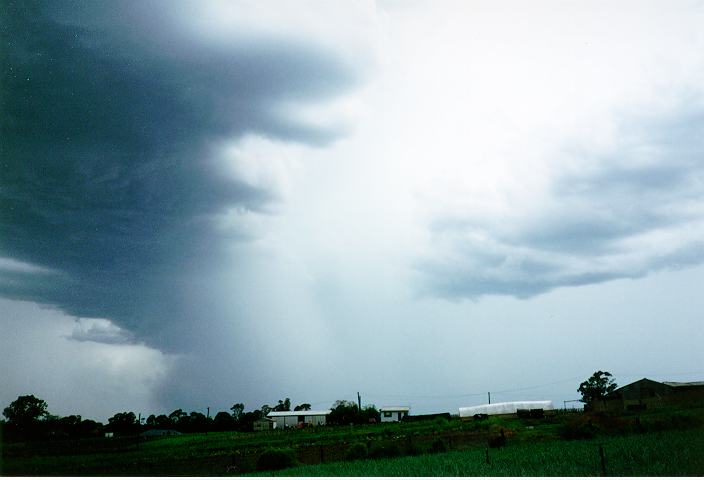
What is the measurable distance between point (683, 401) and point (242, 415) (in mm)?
55766

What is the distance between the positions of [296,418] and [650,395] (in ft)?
160

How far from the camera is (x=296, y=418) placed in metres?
74.9

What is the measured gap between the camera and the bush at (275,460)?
77.7 ft

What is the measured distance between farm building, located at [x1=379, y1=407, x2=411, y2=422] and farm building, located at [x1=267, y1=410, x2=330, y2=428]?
9.63m

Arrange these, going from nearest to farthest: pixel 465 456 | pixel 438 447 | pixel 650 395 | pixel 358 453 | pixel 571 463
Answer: pixel 571 463, pixel 465 456, pixel 358 453, pixel 438 447, pixel 650 395

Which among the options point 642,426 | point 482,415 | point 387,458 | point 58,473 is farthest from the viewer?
point 482,415

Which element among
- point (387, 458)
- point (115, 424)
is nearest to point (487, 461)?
point (387, 458)

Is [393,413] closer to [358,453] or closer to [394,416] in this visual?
[394,416]

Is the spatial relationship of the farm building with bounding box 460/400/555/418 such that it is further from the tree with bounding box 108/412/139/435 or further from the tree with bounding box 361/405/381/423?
the tree with bounding box 108/412/139/435

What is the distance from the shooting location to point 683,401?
36750 millimetres

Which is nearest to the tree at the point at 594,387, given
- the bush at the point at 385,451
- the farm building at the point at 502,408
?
the farm building at the point at 502,408

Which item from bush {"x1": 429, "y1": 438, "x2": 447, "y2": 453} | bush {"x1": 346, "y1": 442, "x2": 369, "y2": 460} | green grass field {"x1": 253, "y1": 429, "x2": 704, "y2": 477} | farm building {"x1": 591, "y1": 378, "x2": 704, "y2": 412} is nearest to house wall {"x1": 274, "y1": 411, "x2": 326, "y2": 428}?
farm building {"x1": 591, "y1": 378, "x2": 704, "y2": 412}

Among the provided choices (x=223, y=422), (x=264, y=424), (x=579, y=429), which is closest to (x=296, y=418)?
(x=264, y=424)

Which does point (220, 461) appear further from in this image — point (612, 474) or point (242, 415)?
point (242, 415)
